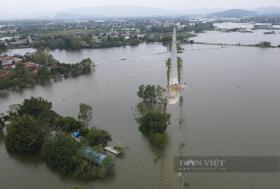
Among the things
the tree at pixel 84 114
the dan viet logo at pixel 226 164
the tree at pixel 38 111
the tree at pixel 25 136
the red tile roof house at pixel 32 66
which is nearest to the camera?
the dan viet logo at pixel 226 164

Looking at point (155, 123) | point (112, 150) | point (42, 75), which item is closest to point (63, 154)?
point (112, 150)

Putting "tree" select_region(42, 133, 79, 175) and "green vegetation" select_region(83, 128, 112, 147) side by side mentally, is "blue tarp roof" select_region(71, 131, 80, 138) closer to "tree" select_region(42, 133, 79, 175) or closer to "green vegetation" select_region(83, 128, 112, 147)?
"green vegetation" select_region(83, 128, 112, 147)

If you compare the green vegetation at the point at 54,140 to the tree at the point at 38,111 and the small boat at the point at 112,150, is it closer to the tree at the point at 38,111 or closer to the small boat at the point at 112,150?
the tree at the point at 38,111

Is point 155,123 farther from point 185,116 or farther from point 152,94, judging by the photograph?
point 152,94

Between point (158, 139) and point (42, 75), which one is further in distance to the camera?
point (42, 75)

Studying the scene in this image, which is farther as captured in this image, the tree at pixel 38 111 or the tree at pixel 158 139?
A: the tree at pixel 38 111

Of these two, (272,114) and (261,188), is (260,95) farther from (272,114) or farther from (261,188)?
(261,188)

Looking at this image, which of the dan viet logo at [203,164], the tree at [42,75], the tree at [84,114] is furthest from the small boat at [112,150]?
the tree at [42,75]

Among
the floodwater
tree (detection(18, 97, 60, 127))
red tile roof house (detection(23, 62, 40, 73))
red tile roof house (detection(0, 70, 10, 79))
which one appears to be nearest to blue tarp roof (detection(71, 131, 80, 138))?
tree (detection(18, 97, 60, 127))
